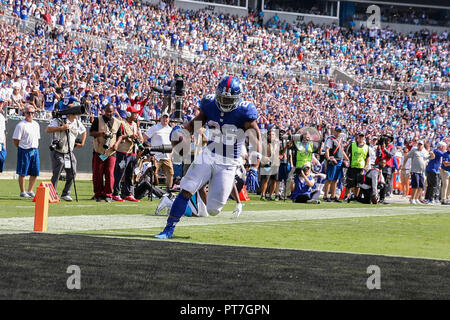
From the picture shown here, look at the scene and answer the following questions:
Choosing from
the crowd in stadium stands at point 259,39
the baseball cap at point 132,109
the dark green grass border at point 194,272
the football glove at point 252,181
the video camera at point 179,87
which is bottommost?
the football glove at point 252,181

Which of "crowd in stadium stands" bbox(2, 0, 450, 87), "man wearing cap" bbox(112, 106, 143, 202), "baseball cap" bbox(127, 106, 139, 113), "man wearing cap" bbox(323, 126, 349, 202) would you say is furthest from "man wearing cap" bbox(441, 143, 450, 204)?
"crowd in stadium stands" bbox(2, 0, 450, 87)

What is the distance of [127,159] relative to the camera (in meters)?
15.7

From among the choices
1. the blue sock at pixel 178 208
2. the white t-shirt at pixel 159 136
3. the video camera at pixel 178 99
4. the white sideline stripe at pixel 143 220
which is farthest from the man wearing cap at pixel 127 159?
the blue sock at pixel 178 208

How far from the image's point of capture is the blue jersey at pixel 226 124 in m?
9.36

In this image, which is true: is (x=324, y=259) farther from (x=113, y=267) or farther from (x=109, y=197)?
(x=109, y=197)

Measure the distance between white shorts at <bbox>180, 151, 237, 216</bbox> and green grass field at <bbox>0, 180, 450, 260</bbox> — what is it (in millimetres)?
492

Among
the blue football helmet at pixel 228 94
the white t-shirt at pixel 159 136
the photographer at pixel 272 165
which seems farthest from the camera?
the photographer at pixel 272 165

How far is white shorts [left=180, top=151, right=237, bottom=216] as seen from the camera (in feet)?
30.1

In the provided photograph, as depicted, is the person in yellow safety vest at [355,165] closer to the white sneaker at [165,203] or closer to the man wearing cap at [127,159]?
the man wearing cap at [127,159]

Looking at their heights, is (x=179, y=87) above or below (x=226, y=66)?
below

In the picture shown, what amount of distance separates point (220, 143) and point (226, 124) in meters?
0.25

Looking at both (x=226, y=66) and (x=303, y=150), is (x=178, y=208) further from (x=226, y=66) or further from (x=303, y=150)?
(x=226, y=66)

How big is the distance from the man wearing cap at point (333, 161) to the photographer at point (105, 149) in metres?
6.92

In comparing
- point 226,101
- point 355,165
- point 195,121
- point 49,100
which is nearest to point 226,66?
point 49,100
